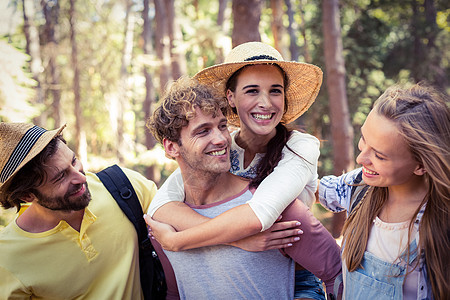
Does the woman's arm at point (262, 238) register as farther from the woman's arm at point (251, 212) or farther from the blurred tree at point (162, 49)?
the blurred tree at point (162, 49)

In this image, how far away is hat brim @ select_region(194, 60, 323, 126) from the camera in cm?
286

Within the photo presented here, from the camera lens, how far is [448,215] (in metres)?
1.88

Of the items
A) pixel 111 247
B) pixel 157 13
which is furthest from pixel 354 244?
pixel 157 13

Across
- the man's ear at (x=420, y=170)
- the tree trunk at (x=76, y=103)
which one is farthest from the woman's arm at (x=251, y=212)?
the tree trunk at (x=76, y=103)

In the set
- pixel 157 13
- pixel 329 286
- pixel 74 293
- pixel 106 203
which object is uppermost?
pixel 157 13

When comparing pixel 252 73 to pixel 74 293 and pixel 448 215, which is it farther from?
pixel 74 293

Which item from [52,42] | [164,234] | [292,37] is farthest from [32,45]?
[292,37]

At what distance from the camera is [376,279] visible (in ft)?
6.70

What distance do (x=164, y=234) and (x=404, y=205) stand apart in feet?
4.70

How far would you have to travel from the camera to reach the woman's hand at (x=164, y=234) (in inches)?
91.4

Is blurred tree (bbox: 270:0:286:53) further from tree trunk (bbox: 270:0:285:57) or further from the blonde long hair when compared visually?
the blonde long hair

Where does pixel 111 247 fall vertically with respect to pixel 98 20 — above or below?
below

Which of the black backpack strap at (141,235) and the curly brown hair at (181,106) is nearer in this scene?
A: the curly brown hair at (181,106)

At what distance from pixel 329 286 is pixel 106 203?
65.5 inches
